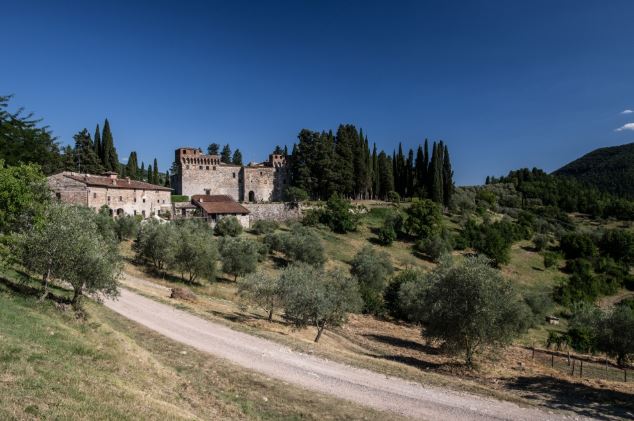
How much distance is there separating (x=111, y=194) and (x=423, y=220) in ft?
139

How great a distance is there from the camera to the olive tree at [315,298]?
2348cm

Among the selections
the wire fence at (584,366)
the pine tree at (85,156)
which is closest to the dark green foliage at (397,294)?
the wire fence at (584,366)

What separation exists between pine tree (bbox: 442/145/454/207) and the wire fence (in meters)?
48.3

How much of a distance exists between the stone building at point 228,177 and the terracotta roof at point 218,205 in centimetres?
668

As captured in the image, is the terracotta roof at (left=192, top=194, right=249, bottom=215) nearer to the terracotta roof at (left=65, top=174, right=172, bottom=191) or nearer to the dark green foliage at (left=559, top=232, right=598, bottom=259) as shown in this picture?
the terracotta roof at (left=65, top=174, right=172, bottom=191)

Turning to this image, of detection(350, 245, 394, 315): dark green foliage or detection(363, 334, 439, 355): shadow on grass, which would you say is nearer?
detection(363, 334, 439, 355): shadow on grass

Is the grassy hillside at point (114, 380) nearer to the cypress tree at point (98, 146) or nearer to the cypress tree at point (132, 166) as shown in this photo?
the cypress tree at point (98, 146)

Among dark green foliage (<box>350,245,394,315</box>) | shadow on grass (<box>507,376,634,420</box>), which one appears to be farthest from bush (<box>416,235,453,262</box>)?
shadow on grass (<box>507,376,634,420</box>)

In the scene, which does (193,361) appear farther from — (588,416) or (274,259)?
(274,259)

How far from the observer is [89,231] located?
18297 mm

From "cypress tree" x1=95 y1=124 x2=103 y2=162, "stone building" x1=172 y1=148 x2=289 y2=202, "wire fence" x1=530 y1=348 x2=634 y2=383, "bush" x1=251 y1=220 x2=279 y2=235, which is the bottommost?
"wire fence" x1=530 y1=348 x2=634 y2=383

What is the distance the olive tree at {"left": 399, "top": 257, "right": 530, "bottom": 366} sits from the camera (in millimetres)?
19797

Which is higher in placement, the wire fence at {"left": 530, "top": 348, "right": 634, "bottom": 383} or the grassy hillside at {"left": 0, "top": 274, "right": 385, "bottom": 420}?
the grassy hillside at {"left": 0, "top": 274, "right": 385, "bottom": 420}

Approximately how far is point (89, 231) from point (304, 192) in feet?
160
